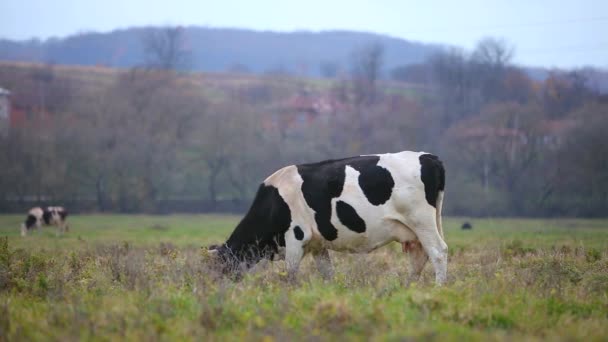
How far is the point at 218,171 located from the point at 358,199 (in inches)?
2139

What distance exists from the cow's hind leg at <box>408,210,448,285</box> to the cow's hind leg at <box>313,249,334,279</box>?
4.82 ft

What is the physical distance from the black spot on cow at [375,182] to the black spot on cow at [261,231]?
1.33m

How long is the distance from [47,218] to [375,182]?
30468mm

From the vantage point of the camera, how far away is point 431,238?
11203 mm

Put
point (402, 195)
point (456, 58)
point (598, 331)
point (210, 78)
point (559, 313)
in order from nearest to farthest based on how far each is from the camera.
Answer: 1. point (598, 331)
2. point (559, 313)
3. point (402, 195)
4. point (456, 58)
5. point (210, 78)

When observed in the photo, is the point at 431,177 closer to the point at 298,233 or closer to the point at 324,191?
the point at 324,191

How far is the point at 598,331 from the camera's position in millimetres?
7230

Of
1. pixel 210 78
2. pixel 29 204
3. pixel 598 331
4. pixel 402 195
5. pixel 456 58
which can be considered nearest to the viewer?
pixel 598 331

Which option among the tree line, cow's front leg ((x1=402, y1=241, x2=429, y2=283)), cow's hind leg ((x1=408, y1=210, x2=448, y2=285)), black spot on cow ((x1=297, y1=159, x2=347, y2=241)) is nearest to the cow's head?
black spot on cow ((x1=297, y1=159, x2=347, y2=241))

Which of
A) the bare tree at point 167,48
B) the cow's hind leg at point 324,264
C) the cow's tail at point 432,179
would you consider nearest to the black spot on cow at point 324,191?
the cow's hind leg at point 324,264

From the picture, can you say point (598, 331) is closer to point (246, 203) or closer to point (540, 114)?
point (246, 203)

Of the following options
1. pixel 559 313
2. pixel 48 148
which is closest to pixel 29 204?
pixel 48 148

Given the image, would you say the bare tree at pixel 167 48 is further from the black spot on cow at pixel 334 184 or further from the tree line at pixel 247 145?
the black spot on cow at pixel 334 184

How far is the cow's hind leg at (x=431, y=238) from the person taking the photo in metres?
11.1
